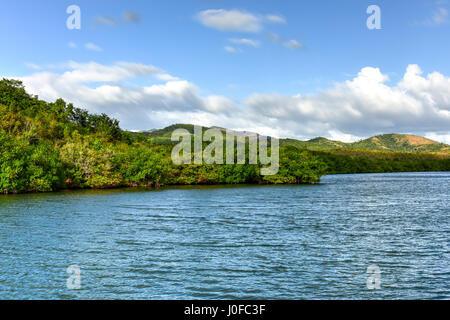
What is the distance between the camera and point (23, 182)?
64938 millimetres

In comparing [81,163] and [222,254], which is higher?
[81,163]

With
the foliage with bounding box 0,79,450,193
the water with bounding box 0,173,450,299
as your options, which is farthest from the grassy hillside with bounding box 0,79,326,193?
the water with bounding box 0,173,450,299

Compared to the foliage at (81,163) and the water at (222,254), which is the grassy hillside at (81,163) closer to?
the foliage at (81,163)

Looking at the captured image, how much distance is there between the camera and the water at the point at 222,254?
16.4 meters

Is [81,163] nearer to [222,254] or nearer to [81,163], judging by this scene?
[81,163]

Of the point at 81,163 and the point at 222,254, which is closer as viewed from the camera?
the point at 222,254

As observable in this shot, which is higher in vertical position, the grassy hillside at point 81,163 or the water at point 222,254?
the grassy hillside at point 81,163

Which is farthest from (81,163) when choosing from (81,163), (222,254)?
(222,254)

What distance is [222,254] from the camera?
22625 millimetres

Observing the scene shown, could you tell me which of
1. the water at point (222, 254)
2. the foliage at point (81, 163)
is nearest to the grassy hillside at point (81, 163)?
the foliage at point (81, 163)

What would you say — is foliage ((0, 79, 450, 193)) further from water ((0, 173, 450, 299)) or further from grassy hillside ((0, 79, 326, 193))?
water ((0, 173, 450, 299))

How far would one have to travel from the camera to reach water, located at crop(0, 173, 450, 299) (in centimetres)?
1644

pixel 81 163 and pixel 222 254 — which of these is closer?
pixel 222 254
